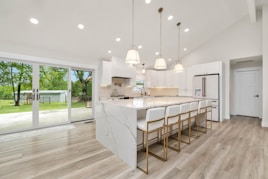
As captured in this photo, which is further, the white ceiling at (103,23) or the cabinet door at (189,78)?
the cabinet door at (189,78)

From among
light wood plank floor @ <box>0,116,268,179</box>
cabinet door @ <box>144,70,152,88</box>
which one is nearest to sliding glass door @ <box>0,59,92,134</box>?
light wood plank floor @ <box>0,116,268,179</box>

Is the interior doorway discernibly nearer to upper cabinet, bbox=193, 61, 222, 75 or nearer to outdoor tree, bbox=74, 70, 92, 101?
upper cabinet, bbox=193, 61, 222, 75

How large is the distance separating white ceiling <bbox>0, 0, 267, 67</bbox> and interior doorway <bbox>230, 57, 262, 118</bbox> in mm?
1892

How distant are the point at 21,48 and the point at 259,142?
20.4ft

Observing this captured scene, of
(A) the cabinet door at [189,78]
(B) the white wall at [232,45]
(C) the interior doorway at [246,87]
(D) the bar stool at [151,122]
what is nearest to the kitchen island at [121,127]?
(D) the bar stool at [151,122]

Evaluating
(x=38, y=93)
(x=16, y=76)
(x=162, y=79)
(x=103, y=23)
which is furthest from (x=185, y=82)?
(x=16, y=76)

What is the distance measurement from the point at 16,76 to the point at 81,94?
1895mm

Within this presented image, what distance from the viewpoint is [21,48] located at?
3.54 meters

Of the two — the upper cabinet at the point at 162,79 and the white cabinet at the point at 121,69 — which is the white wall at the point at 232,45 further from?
the white cabinet at the point at 121,69

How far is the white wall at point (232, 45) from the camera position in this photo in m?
4.72

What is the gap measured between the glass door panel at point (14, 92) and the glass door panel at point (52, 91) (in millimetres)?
295

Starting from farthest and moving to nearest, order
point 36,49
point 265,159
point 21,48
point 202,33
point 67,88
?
point 202,33 → point 67,88 → point 36,49 → point 21,48 → point 265,159

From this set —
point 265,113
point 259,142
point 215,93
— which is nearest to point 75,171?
point 259,142

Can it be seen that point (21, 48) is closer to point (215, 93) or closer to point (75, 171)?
point (75, 171)
